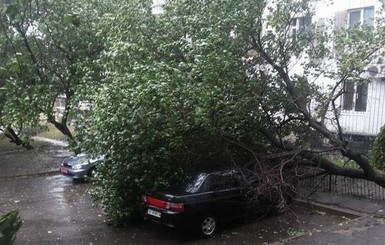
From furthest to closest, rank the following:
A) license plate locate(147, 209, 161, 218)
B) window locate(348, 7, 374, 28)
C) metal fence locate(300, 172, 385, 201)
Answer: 1. window locate(348, 7, 374, 28)
2. metal fence locate(300, 172, 385, 201)
3. license plate locate(147, 209, 161, 218)

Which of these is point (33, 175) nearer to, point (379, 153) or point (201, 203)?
point (201, 203)

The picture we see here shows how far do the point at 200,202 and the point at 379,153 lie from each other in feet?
19.3

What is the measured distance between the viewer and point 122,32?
30.8 feet

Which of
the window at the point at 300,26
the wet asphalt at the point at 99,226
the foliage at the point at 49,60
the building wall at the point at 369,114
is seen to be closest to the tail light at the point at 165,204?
the wet asphalt at the point at 99,226

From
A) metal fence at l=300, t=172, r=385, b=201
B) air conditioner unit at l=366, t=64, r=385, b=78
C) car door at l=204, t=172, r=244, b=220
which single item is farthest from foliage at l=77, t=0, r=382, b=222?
metal fence at l=300, t=172, r=385, b=201

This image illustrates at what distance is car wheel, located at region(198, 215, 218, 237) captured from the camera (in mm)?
9617

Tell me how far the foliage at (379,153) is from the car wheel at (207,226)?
529cm

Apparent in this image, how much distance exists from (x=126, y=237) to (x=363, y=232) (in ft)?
16.5

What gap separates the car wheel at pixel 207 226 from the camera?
9.62 meters

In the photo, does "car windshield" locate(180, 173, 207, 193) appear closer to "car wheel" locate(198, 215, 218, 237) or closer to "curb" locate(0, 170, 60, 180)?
"car wheel" locate(198, 215, 218, 237)

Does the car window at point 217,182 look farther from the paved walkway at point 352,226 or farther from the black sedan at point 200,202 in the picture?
the paved walkway at point 352,226

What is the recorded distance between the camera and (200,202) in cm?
946

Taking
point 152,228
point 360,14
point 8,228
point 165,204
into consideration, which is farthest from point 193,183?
point 360,14

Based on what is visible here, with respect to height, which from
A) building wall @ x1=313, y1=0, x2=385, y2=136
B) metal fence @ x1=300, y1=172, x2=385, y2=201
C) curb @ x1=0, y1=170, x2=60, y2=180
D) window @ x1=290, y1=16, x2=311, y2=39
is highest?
window @ x1=290, y1=16, x2=311, y2=39
